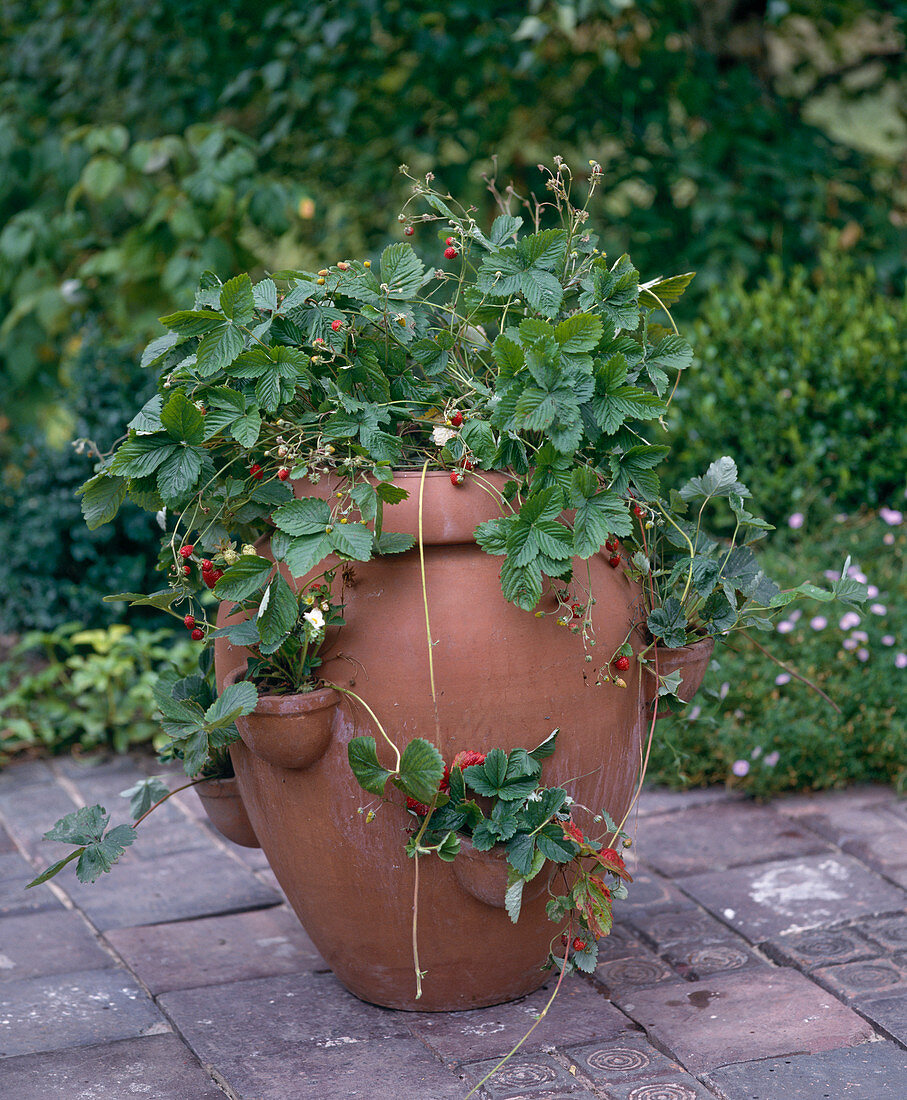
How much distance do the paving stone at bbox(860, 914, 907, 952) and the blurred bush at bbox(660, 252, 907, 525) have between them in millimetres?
1512

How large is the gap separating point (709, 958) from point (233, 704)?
1095 mm

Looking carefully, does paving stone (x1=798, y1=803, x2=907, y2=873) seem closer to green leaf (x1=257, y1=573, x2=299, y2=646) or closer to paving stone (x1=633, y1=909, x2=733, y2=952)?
paving stone (x1=633, y1=909, x2=733, y2=952)

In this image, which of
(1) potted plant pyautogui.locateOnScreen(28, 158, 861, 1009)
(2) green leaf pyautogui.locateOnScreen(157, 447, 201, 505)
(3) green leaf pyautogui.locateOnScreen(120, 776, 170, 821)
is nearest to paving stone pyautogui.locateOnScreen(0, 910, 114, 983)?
(3) green leaf pyautogui.locateOnScreen(120, 776, 170, 821)

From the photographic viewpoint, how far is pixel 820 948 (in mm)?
2223

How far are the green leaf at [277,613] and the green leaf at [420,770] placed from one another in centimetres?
26

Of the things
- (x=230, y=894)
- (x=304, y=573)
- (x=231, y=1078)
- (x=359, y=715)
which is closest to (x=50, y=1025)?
(x=231, y=1078)

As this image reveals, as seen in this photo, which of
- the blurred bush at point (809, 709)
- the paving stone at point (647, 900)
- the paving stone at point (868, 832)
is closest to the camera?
the paving stone at point (647, 900)

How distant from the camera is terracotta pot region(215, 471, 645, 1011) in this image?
1801mm

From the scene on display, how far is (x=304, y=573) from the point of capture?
5.59 feet

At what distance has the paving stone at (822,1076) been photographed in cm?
177

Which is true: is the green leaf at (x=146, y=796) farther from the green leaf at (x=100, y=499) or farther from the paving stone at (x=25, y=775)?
the paving stone at (x=25, y=775)

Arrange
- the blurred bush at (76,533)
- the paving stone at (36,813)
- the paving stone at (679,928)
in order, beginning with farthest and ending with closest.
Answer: the blurred bush at (76,533)
the paving stone at (36,813)
the paving stone at (679,928)

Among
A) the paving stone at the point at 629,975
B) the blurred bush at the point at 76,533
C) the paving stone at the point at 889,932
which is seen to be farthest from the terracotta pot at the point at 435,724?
the blurred bush at the point at 76,533

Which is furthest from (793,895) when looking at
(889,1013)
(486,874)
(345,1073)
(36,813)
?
(36,813)
